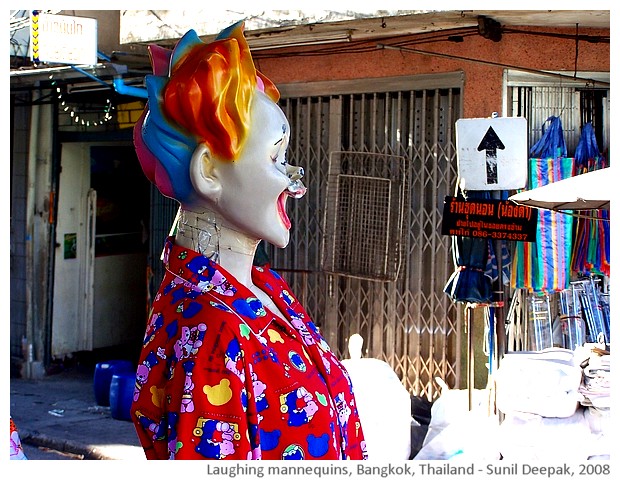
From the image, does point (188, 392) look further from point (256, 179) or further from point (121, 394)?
point (121, 394)

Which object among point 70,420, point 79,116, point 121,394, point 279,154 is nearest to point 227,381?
point 279,154

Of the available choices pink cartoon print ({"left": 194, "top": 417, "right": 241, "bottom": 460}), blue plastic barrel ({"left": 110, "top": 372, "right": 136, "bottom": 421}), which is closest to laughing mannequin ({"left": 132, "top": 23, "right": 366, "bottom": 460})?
pink cartoon print ({"left": 194, "top": 417, "right": 241, "bottom": 460})

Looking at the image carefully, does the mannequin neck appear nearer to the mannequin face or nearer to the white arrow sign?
the mannequin face

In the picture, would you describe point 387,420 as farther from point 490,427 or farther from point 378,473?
point 378,473

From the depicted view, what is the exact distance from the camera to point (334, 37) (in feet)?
21.7

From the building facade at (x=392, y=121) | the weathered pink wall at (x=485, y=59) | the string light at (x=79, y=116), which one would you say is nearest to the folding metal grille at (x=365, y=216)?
the building facade at (x=392, y=121)

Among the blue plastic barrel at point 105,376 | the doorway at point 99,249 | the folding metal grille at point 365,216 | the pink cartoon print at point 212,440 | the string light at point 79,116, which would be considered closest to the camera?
the pink cartoon print at point 212,440

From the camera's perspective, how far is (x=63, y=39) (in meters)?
7.27

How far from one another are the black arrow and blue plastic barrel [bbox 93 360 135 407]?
3823 mm

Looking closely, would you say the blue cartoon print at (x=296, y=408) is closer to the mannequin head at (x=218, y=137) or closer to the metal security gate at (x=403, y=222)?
the mannequin head at (x=218, y=137)

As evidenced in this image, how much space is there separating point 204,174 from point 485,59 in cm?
431

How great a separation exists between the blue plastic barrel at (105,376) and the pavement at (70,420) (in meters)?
0.08

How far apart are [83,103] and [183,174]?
737 centimetres

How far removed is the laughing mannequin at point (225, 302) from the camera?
7.23 feet
